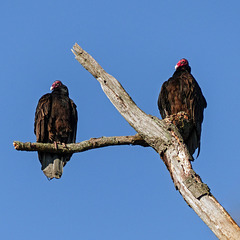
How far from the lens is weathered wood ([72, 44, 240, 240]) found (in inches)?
142

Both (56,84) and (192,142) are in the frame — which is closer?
(192,142)

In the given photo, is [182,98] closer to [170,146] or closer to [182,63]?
[182,63]

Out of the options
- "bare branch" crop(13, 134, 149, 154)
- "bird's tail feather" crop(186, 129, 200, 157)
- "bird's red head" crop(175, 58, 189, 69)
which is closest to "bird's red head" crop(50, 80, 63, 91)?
"bird's red head" crop(175, 58, 189, 69)

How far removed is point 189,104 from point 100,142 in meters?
1.38

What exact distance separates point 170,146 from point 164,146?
2.0 inches

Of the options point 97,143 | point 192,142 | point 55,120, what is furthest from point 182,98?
point 55,120

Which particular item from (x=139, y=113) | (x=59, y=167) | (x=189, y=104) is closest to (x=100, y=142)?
(x=139, y=113)

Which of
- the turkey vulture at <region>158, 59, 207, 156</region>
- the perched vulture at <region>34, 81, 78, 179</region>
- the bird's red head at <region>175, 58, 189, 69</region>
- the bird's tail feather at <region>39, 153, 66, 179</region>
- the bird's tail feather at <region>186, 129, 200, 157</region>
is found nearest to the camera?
the bird's tail feather at <region>186, 129, 200, 157</region>

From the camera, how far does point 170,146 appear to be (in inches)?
171

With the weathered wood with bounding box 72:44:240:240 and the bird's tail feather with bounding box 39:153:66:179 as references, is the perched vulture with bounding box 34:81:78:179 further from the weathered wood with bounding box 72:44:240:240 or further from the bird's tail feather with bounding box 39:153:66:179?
the weathered wood with bounding box 72:44:240:240

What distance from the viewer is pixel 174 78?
20.0ft

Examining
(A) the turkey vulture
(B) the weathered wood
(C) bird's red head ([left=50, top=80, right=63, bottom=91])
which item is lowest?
(B) the weathered wood

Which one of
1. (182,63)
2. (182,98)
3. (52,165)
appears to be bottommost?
(182,98)

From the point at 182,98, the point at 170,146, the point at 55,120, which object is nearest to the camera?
the point at 170,146
